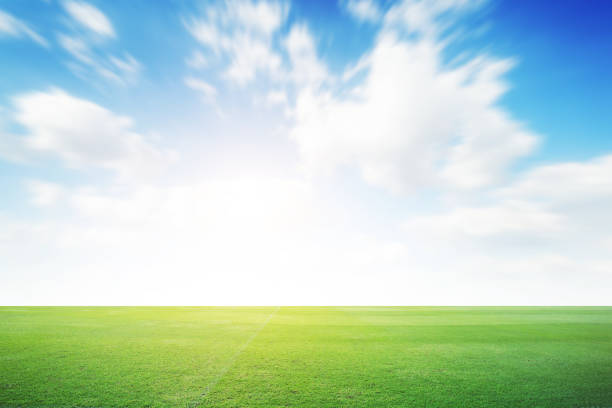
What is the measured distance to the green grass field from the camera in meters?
5.07

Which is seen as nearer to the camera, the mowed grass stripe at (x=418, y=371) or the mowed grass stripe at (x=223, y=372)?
the mowed grass stripe at (x=223, y=372)

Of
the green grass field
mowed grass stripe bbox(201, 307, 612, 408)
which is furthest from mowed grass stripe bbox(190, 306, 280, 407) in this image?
mowed grass stripe bbox(201, 307, 612, 408)

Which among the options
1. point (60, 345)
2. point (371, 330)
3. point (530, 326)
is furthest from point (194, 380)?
point (530, 326)

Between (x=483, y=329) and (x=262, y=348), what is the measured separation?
415 inches

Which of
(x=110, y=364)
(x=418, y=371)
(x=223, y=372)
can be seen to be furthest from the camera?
(x=110, y=364)

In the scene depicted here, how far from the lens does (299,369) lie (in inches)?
261

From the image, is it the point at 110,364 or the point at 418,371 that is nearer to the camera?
the point at 418,371

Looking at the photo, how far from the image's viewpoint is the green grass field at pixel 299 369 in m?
5.07

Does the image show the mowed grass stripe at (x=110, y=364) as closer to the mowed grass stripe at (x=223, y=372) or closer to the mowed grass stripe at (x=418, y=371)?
the mowed grass stripe at (x=223, y=372)

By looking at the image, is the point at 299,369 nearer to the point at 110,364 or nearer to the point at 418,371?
the point at 418,371

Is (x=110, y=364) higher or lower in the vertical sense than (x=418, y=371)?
higher

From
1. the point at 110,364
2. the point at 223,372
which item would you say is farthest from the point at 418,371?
the point at 110,364

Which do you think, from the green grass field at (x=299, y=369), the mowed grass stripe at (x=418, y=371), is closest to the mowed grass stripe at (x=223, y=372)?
the green grass field at (x=299, y=369)

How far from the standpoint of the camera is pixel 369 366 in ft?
22.7
